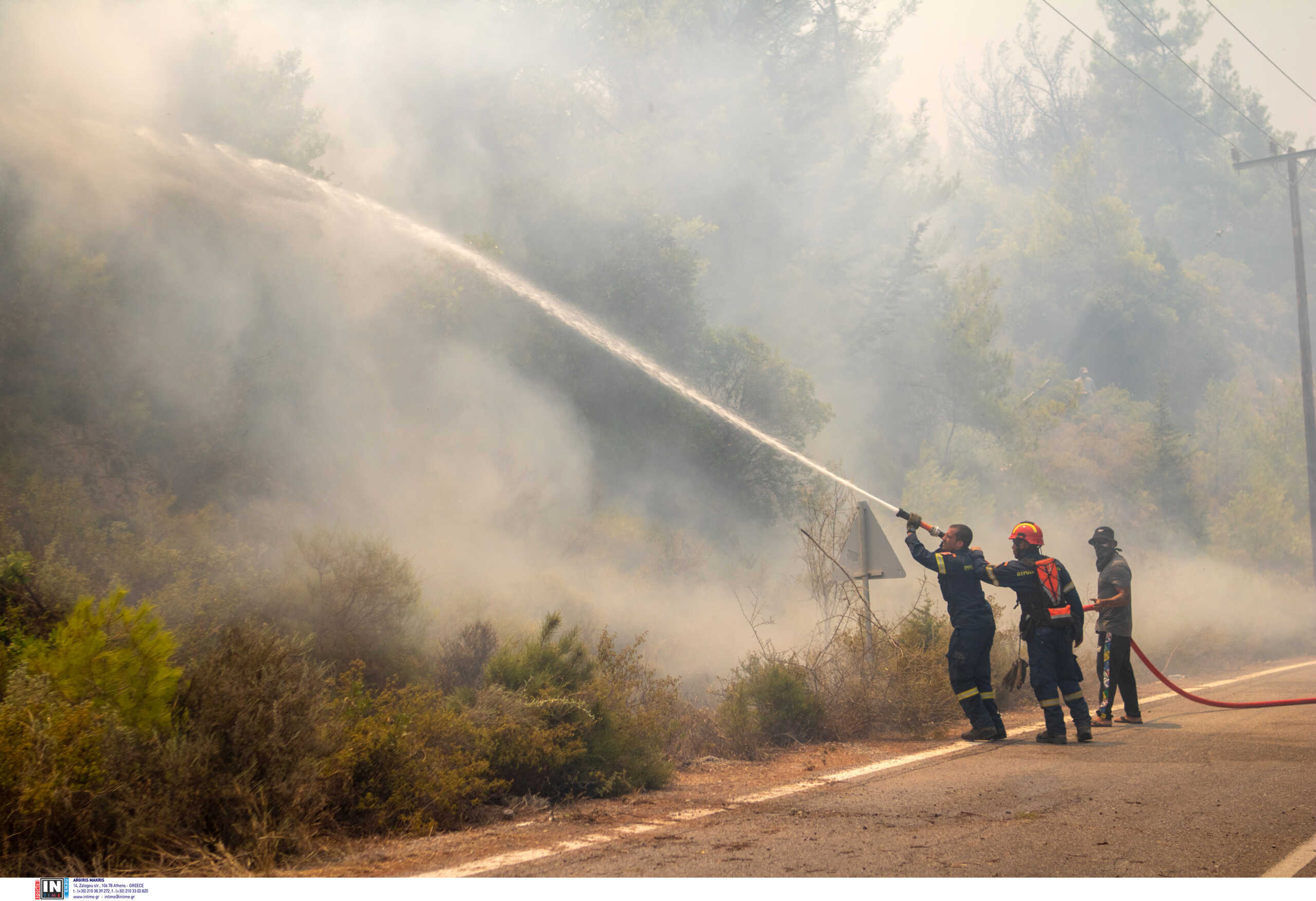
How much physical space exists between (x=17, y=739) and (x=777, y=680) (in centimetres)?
521

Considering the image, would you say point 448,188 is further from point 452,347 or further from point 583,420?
point 583,420

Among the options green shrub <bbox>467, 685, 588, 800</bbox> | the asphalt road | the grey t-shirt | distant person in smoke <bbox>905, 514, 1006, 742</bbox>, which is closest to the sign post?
distant person in smoke <bbox>905, 514, 1006, 742</bbox>

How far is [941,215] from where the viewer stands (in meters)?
50.3

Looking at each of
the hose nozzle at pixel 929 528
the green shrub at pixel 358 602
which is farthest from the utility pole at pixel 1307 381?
the green shrub at pixel 358 602

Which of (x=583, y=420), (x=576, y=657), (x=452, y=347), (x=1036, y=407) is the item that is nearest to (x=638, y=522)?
(x=583, y=420)

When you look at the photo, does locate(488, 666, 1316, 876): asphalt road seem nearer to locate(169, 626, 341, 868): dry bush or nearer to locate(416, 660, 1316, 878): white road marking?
locate(416, 660, 1316, 878): white road marking

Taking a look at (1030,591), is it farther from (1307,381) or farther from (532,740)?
(1307,381)

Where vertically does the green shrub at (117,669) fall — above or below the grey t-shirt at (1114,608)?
above

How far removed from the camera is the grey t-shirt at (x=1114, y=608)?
8.51 m

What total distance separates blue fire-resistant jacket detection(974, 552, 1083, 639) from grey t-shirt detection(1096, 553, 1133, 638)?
104 cm

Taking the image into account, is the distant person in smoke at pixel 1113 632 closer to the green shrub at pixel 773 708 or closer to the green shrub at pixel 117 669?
the green shrub at pixel 773 708

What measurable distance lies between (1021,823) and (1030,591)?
3448 millimetres

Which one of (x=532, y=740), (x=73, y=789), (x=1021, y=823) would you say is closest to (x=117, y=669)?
(x=73, y=789)

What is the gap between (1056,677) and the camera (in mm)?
7379
